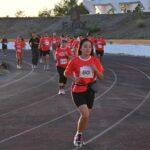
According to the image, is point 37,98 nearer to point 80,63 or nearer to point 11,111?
point 11,111

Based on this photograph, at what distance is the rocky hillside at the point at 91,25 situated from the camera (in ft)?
215

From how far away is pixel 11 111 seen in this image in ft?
45.8

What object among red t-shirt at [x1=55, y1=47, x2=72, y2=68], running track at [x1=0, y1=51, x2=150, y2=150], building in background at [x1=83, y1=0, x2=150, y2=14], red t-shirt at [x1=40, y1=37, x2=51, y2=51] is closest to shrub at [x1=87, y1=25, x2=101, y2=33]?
building in background at [x1=83, y1=0, x2=150, y2=14]

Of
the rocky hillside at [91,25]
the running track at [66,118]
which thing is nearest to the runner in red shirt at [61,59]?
the running track at [66,118]

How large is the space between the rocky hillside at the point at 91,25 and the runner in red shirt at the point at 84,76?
4933cm

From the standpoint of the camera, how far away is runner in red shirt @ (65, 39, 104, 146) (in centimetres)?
912

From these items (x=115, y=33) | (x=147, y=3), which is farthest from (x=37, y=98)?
(x=147, y=3)

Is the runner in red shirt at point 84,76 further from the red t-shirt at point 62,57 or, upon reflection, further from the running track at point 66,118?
the red t-shirt at point 62,57

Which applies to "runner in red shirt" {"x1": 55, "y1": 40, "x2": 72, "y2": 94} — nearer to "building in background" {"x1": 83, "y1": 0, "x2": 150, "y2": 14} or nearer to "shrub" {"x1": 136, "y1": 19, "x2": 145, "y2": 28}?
"shrub" {"x1": 136, "y1": 19, "x2": 145, "y2": 28}

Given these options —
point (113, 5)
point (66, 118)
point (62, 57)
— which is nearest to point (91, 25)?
point (113, 5)

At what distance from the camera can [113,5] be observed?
304 ft

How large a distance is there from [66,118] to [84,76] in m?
3.46

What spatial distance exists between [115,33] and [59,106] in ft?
176

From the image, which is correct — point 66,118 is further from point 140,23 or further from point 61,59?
point 140,23
